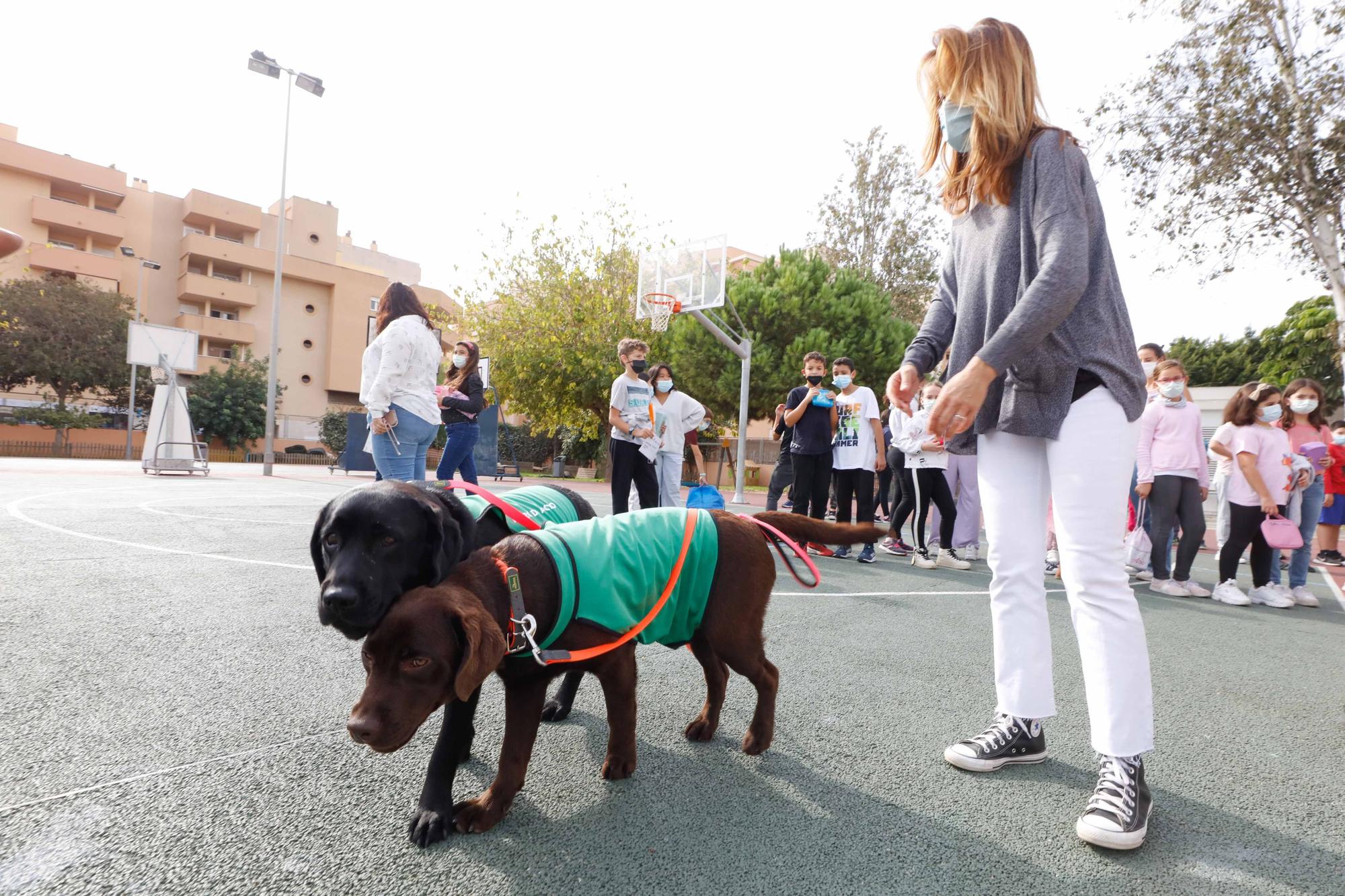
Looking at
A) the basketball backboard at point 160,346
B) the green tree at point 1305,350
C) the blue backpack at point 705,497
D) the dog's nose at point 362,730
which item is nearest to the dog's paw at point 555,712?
the dog's nose at point 362,730

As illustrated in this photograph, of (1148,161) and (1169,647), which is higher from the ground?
(1148,161)

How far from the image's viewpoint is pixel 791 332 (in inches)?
1018

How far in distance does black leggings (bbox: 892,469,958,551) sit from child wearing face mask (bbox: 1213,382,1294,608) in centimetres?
227

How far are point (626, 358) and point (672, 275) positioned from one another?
41.8 ft

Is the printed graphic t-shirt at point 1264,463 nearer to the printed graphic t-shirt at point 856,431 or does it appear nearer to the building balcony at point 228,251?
the printed graphic t-shirt at point 856,431

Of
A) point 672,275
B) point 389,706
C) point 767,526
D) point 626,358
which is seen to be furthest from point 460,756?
point 672,275

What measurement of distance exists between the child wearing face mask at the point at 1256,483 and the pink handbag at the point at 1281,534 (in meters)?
0.09

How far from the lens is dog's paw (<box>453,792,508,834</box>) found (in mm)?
1867

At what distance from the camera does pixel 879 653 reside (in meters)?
3.73

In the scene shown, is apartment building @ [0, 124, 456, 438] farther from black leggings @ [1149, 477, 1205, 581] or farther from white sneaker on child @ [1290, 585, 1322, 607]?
white sneaker on child @ [1290, 585, 1322, 607]

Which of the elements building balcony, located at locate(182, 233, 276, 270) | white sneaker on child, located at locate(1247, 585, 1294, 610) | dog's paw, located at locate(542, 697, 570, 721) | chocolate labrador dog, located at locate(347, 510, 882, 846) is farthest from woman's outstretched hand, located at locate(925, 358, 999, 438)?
building balcony, located at locate(182, 233, 276, 270)

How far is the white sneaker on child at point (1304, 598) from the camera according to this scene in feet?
20.1

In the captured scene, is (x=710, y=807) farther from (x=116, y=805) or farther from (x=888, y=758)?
(x=116, y=805)

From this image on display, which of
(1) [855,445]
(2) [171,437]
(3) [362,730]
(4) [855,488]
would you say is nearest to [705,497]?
(1) [855,445]
